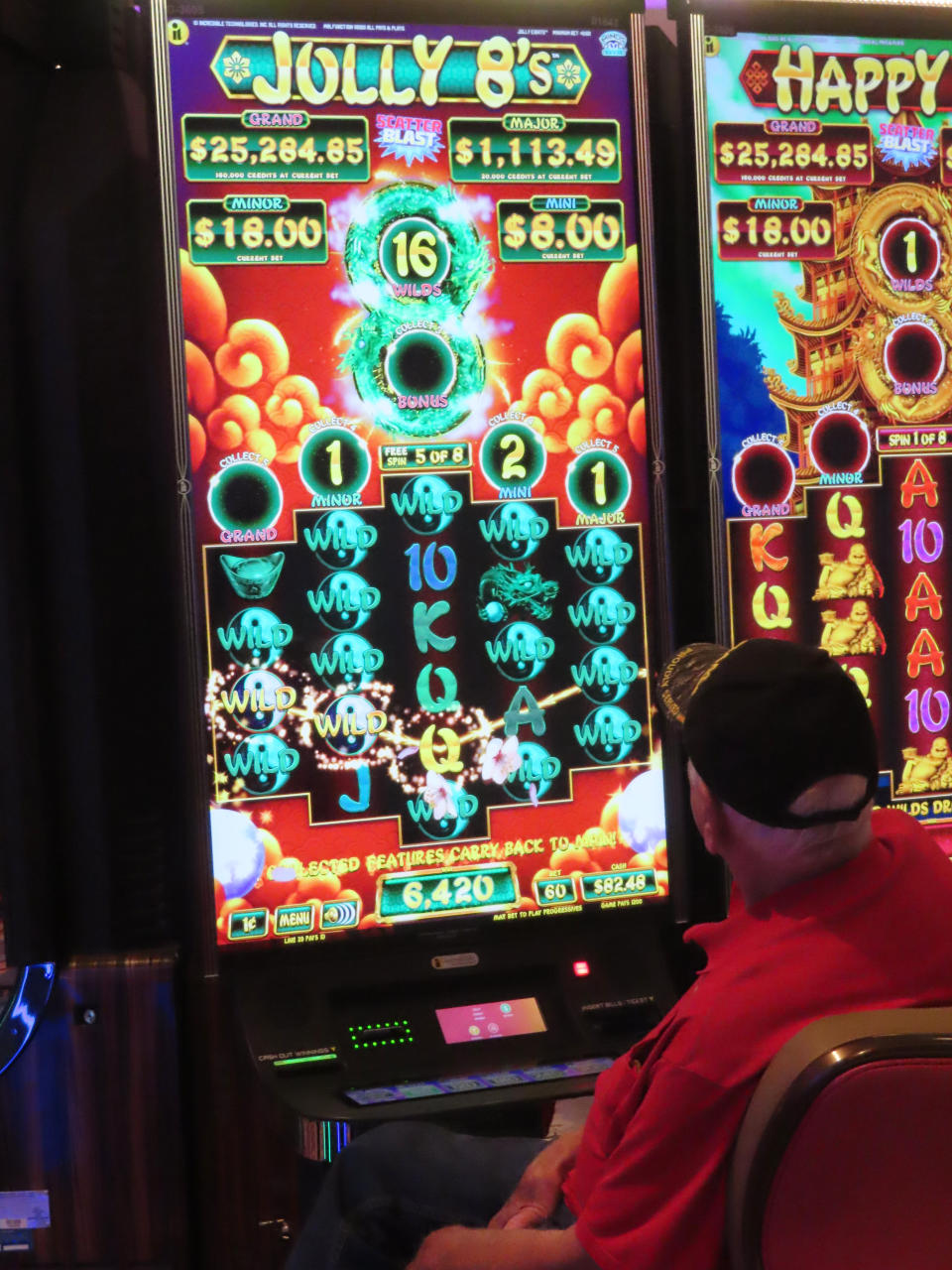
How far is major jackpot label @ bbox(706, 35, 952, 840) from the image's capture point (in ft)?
8.73

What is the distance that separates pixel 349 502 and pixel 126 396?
1.49ft

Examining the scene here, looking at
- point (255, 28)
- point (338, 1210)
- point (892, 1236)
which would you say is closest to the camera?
point (892, 1236)

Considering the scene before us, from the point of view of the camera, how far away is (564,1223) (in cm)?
182

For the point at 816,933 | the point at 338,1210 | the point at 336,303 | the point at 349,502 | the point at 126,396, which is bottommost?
the point at 338,1210

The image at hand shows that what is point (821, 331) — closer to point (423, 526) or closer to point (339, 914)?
point (423, 526)

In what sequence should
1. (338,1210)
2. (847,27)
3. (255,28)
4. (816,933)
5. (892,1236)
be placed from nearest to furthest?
(892,1236) < (816,933) < (338,1210) < (255,28) < (847,27)

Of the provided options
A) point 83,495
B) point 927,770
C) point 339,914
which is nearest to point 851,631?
point 927,770

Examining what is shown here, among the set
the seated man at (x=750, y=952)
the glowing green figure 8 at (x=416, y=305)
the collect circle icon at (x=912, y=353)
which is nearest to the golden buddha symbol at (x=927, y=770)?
the collect circle icon at (x=912, y=353)

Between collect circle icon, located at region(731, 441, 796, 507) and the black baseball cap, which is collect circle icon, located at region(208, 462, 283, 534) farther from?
the black baseball cap

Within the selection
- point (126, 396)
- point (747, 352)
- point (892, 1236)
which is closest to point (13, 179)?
point (126, 396)

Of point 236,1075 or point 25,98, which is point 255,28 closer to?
point 25,98

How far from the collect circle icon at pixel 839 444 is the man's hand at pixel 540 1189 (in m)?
1.45

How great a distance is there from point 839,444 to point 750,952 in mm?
1489

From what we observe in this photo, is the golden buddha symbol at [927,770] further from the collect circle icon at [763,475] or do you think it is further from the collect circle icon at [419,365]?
the collect circle icon at [419,365]
